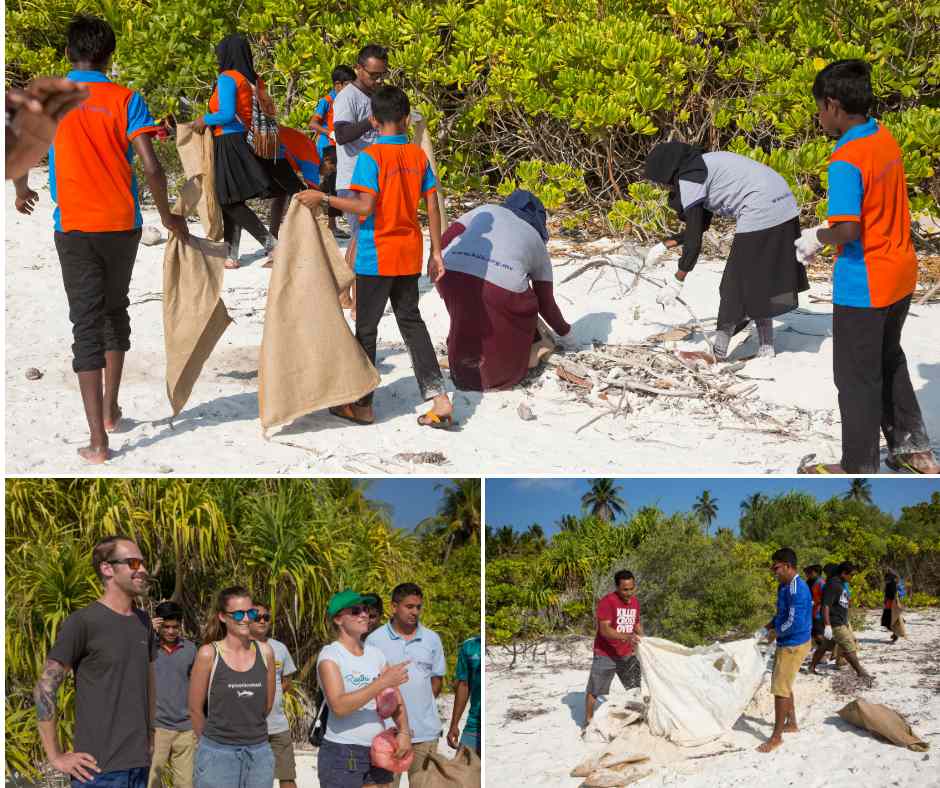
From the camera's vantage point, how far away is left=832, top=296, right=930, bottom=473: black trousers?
5.32m

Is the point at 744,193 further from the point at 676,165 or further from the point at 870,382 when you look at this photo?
the point at 870,382

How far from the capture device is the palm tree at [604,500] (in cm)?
563

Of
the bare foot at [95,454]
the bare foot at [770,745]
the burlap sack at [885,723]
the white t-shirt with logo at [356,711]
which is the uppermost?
the bare foot at [95,454]

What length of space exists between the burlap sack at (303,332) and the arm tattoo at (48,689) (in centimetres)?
221

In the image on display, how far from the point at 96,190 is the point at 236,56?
3058mm

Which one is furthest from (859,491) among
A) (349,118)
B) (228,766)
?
(349,118)

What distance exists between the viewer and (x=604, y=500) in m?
5.73

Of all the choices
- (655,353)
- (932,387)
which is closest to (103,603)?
(655,353)

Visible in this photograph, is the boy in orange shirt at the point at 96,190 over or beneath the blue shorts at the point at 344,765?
over

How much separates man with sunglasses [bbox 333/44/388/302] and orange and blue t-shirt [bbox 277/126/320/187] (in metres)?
0.93

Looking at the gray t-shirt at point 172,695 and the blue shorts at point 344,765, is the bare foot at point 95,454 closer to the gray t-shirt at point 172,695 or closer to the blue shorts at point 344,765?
the gray t-shirt at point 172,695

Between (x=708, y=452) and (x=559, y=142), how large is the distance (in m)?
5.12

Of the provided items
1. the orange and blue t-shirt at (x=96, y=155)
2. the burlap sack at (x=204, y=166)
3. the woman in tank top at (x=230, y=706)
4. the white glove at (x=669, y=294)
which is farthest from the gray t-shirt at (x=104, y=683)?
the white glove at (x=669, y=294)

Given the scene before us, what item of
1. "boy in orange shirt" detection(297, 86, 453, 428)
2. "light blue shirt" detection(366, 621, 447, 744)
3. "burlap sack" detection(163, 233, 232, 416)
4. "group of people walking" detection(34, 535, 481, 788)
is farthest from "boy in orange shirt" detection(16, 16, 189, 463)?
"light blue shirt" detection(366, 621, 447, 744)
